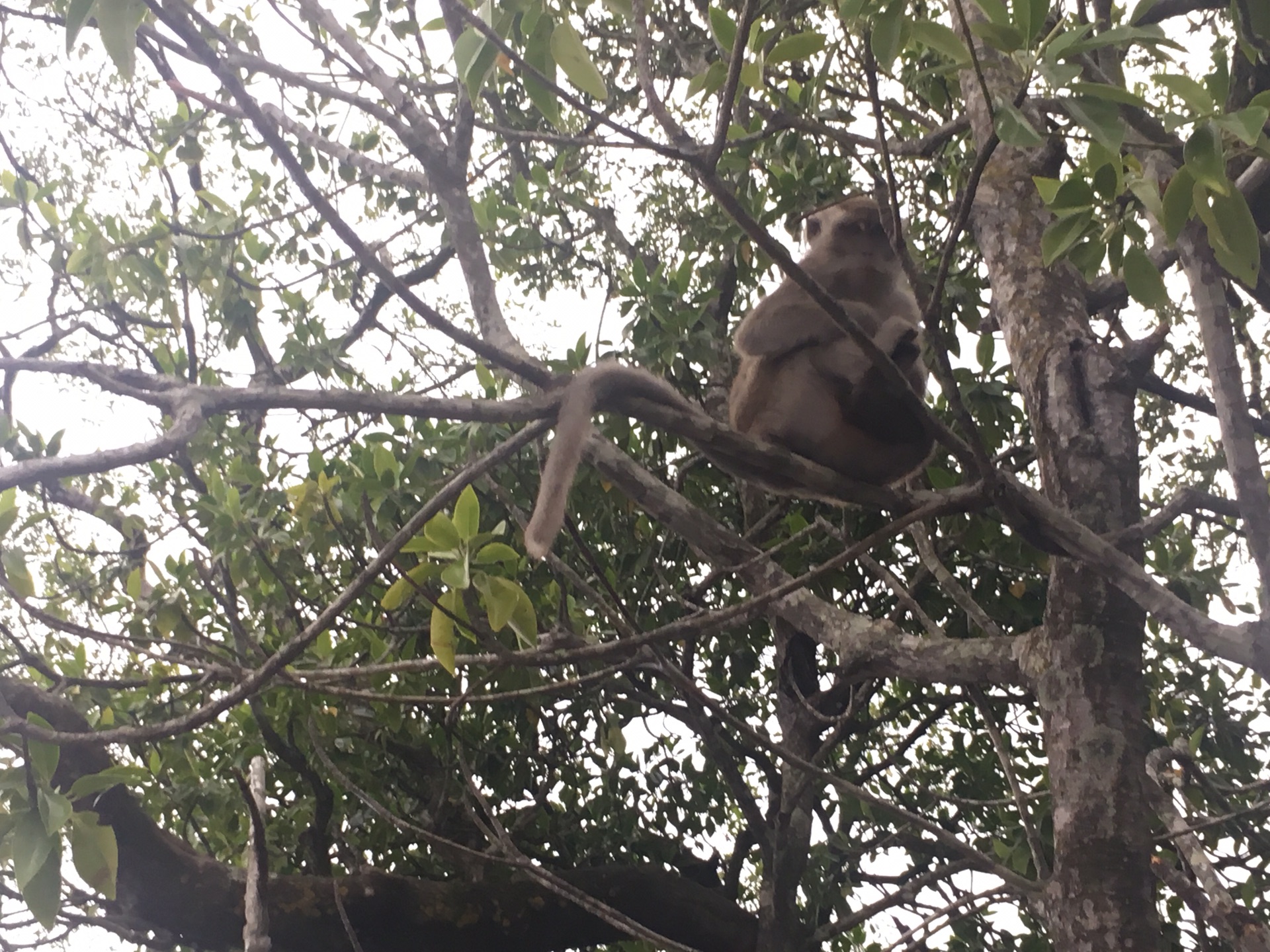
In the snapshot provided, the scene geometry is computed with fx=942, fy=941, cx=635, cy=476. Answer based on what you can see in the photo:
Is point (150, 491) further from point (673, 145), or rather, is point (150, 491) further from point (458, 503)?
point (673, 145)

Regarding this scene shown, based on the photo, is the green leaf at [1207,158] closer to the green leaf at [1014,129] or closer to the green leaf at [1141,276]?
the green leaf at [1014,129]

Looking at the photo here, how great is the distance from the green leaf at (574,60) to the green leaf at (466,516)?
0.78 m

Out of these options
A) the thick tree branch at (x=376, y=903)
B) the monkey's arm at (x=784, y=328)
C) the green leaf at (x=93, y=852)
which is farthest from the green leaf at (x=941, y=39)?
the thick tree branch at (x=376, y=903)

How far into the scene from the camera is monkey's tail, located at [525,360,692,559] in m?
1.68

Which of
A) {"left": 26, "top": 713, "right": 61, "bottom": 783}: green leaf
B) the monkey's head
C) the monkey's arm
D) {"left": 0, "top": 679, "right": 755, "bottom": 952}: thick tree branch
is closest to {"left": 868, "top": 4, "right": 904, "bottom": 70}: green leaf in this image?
the monkey's arm

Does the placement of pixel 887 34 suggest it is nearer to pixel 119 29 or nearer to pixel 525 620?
pixel 119 29

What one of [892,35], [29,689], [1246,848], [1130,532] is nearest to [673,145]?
[892,35]

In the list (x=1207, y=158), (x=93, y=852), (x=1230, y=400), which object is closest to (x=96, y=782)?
(x=93, y=852)

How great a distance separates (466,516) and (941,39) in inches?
46.0

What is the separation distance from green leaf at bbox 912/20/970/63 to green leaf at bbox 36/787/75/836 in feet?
6.12

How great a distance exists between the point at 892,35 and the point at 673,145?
0.39m

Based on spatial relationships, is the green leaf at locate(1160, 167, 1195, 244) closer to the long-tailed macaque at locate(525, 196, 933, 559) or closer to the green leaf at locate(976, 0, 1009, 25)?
the green leaf at locate(976, 0, 1009, 25)

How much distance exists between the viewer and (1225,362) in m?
1.83

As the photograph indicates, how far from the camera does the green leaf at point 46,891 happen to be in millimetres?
1619
